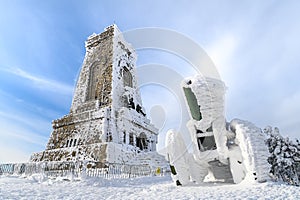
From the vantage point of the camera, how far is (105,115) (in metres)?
19.0

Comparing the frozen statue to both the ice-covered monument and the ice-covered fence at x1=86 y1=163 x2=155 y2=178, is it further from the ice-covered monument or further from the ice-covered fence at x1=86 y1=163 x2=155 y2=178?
the ice-covered monument

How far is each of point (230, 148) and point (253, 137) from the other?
78 cm

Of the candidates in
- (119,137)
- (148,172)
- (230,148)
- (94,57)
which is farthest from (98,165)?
(94,57)

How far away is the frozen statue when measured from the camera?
18.6 ft

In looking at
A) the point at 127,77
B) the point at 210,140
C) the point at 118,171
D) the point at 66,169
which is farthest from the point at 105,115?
the point at 210,140

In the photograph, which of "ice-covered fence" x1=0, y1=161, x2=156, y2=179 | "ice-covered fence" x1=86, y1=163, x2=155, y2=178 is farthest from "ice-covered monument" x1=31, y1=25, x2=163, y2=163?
"ice-covered fence" x1=0, y1=161, x2=156, y2=179

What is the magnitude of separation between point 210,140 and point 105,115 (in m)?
14.3

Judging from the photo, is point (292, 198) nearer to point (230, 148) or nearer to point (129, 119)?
point (230, 148)

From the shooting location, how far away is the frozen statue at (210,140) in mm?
5684

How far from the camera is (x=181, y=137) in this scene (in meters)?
6.53

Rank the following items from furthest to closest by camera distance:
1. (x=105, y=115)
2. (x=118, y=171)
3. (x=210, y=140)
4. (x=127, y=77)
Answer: (x=127, y=77) → (x=105, y=115) → (x=118, y=171) → (x=210, y=140)

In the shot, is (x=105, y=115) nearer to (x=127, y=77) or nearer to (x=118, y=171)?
(x=118, y=171)

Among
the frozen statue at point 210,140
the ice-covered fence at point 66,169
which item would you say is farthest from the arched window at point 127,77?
the frozen statue at point 210,140

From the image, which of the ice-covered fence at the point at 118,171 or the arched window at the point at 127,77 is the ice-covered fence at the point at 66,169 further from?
the arched window at the point at 127,77
